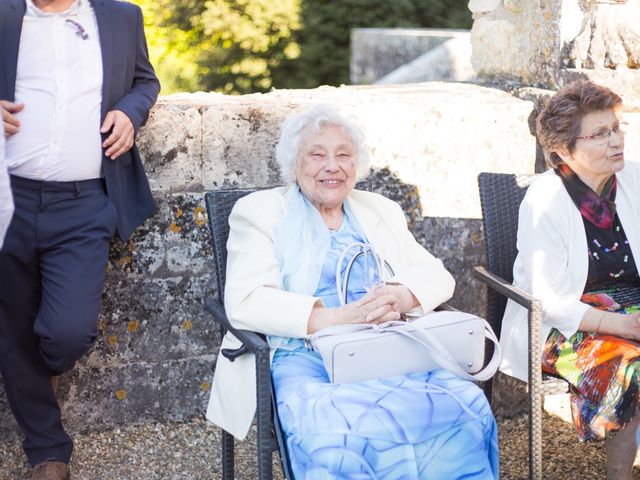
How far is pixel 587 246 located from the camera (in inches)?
134

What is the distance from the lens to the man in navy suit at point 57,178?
325cm

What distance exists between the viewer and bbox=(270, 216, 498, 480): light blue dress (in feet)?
8.60

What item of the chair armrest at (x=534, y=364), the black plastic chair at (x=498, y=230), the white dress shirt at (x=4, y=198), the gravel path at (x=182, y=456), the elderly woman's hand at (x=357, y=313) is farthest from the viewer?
the gravel path at (x=182, y=456)

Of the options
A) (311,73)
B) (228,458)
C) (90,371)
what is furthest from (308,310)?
(311,73)

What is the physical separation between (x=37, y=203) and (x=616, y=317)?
1.97 metres

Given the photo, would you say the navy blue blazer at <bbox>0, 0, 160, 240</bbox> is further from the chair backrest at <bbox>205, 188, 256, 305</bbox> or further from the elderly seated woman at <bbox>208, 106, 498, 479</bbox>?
the elderly seated woman at <bbox>208, 106, 498, 479</bbox>

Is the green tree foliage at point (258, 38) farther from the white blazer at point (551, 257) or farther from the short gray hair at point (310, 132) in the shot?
the white blazer at point (551, 257)

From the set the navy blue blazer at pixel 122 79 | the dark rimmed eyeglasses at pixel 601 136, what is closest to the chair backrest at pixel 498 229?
the dark rimmed eyeglasses at pixel 601 136

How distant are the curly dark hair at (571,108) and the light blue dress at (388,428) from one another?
103 centimetres

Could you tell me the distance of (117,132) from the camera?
335 cm

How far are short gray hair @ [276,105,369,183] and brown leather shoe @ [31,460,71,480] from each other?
130 centimetres

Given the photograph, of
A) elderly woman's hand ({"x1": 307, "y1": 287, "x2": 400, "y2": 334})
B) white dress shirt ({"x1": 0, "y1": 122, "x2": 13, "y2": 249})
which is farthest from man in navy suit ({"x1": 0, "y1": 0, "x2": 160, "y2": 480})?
elderly woman's hand ({"x1": 307, "y1": 287, "x2": 400, "y2": 334})

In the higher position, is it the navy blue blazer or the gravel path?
the navy blue blazer

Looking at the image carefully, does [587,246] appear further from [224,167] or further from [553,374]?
[224,167]
